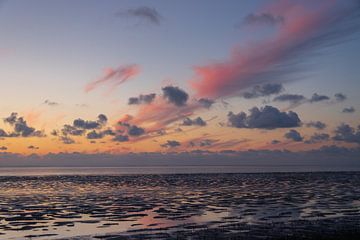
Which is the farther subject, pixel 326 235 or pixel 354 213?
pixel 354 213

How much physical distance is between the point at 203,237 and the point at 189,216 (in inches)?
434

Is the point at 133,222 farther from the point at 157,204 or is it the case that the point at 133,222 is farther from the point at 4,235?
the point at 157,204

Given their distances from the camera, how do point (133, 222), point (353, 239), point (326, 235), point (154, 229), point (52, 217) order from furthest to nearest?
point (52, 217), point (133, 222), point (154, 229), point (326, 235), point (353, 239)

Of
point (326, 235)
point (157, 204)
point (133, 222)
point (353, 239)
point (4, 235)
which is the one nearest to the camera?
point (353, 239)

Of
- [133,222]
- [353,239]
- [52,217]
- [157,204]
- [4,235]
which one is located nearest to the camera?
[353,239]

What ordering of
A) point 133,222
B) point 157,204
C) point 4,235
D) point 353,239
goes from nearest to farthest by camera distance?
point 353,239 < point 4,235 < point 133,222 < point 157,204

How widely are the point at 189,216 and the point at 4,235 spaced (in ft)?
50.1

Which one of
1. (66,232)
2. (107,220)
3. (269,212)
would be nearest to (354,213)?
(269,212)

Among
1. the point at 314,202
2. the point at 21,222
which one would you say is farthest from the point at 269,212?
the point at 21,222

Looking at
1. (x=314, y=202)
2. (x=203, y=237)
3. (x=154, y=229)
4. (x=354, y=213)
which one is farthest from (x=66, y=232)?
(x=314, y=202)

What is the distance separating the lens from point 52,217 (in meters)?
37.0

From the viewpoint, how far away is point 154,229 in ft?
99.6

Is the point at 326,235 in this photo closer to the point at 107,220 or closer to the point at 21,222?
the point at 107,220

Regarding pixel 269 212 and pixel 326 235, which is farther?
pixel 269 212
